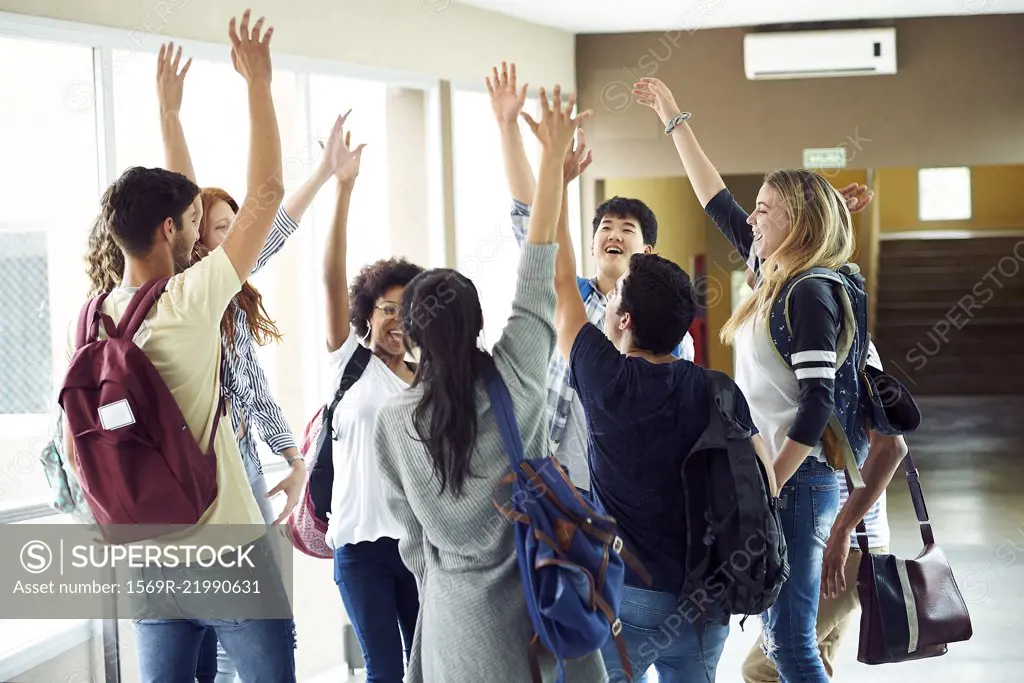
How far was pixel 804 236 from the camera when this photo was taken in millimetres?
2480

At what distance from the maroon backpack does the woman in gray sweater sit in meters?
0.42

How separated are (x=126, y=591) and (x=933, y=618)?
190 cm

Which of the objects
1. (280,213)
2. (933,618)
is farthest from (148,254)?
(933,618)

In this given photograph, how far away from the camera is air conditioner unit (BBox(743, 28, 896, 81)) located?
6.59 metres

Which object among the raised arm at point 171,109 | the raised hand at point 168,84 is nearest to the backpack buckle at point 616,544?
the raised arm at point 171,109

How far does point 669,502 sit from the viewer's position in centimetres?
203

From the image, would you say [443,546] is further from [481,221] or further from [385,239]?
[481,221]

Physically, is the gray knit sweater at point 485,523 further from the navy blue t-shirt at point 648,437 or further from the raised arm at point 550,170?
the navy blue t-shirt at point 648,437

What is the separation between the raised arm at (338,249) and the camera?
2.64 meters

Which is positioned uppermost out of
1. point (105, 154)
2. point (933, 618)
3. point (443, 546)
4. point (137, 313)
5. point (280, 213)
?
point (105, 154)

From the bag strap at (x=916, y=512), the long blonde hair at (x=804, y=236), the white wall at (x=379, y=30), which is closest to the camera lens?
the long blonde hair at (x=804, y=236)

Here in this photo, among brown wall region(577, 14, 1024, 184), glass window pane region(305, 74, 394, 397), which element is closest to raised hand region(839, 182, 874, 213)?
glass window pane region(305, 74, 394, 397)

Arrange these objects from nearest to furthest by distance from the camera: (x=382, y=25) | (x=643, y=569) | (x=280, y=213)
A: (x=643, y=569)
(x=280, y=213)
(x=382, y=25)

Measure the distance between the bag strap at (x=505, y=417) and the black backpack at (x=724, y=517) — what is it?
0.37 metres
